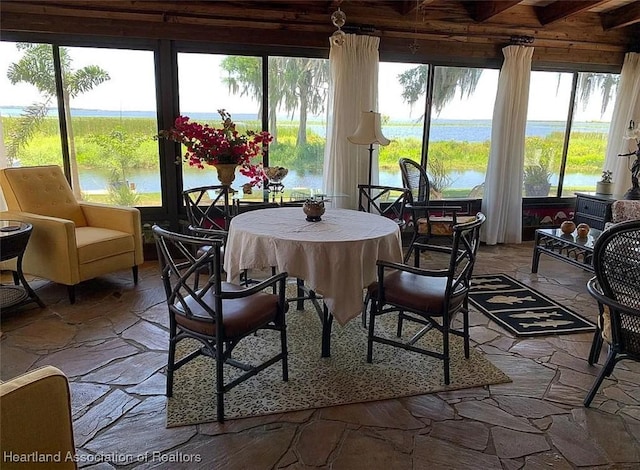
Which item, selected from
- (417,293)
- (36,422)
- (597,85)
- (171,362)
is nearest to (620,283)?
(417,293)

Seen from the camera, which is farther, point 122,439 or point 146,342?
point 146,342

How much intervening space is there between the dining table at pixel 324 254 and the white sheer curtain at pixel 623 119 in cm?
439

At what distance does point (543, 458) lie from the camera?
1.98 m

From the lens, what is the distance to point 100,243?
361 cm

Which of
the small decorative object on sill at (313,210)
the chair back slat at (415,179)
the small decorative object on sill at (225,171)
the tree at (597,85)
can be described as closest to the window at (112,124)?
the small decorative object on sill at (225,171)

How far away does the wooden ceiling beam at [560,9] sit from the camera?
14.4 feet

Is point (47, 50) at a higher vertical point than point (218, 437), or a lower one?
higher

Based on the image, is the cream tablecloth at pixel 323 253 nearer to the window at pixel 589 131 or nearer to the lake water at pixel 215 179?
the lake water at pixel 215 179

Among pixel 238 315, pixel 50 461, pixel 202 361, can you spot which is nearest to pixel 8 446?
pixel 50 461

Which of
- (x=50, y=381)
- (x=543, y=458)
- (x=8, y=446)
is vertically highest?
(x=50, y=381)

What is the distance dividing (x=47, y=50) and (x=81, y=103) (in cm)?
51

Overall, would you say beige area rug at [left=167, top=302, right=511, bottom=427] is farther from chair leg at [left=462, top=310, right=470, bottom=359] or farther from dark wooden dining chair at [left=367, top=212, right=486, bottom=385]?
dark wooden dining chair at [left=367, top=212, right=486, bottom=385]

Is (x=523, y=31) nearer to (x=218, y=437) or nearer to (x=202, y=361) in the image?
(x=202, y=361)

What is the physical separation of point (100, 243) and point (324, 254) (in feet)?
6.99
